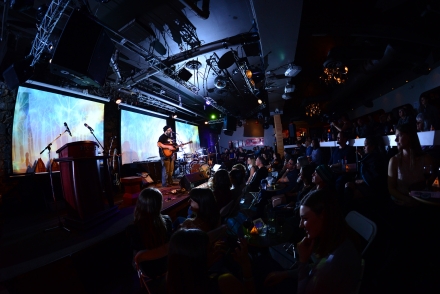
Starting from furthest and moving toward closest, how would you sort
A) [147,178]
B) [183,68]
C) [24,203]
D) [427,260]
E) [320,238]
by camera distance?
1. [147,178]
2. [183,68]
3. [24,203]
4. [427,260]
5. [320,238]

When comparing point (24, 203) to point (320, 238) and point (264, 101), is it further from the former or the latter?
point (264, 101)

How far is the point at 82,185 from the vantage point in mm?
3256

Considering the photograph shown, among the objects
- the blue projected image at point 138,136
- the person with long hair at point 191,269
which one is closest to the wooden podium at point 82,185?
the person with long hair at point 191,269

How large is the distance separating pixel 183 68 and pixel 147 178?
4075 mm

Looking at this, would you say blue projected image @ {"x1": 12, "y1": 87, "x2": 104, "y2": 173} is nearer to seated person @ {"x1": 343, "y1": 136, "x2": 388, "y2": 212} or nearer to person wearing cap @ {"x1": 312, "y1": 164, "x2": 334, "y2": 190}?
person wearing cap @ {"x1": 312, "y1": 164, "x2": 334, "y2": 190}

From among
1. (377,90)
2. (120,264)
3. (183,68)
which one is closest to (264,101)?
(377,90)

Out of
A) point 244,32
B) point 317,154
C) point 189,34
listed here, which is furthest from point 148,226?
point 317,154

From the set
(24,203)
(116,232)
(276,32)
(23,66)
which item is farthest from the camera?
(24,203)

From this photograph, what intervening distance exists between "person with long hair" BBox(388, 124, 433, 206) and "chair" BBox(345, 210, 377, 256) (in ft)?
2.82

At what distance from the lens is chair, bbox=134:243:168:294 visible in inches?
72.0

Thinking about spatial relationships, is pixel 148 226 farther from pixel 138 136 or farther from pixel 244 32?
pixel 138 136

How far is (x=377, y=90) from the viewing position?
9617 millimetres

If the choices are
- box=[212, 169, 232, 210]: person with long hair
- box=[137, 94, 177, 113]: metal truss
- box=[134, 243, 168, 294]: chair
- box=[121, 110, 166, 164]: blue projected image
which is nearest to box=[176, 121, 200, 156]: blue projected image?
box=[121, 110, 166, 164]: blue projected image

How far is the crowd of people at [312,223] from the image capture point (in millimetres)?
1171
